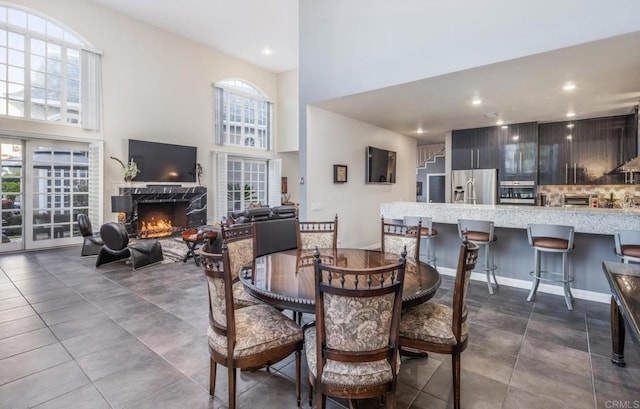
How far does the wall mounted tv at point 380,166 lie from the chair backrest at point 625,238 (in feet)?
13.2

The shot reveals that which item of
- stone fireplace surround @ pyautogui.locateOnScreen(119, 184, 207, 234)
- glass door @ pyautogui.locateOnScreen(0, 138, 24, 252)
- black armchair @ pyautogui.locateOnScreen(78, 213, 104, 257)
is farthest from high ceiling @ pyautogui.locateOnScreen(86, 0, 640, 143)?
black armchair @ pyautogui.locateOnScreen(78, 213, 104, 257)

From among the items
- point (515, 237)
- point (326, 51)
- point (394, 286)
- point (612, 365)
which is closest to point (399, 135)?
point (326, 51)

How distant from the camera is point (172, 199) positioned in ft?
25.4

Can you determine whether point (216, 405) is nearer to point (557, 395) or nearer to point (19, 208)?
point (557, 395)

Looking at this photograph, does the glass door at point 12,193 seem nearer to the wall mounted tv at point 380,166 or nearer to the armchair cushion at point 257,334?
the armchair cushion at point 257,334

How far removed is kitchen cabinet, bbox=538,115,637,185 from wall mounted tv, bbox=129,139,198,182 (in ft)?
26.3

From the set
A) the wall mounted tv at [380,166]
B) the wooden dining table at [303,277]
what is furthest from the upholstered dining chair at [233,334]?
the wall mounted tv at [380,166]

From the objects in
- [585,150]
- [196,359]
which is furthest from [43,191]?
[585,150]

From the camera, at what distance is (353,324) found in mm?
1444

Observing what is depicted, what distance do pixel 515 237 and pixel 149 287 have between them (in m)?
4.89

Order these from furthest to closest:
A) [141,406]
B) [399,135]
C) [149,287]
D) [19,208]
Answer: [399,135], [19,208], [149,287], [141,406]

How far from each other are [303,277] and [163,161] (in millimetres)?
6779

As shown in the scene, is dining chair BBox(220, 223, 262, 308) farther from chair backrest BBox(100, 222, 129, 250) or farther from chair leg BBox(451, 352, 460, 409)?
chair backrest BBox(100, 222, 129, 250)

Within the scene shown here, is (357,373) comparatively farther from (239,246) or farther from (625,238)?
(625,238)
